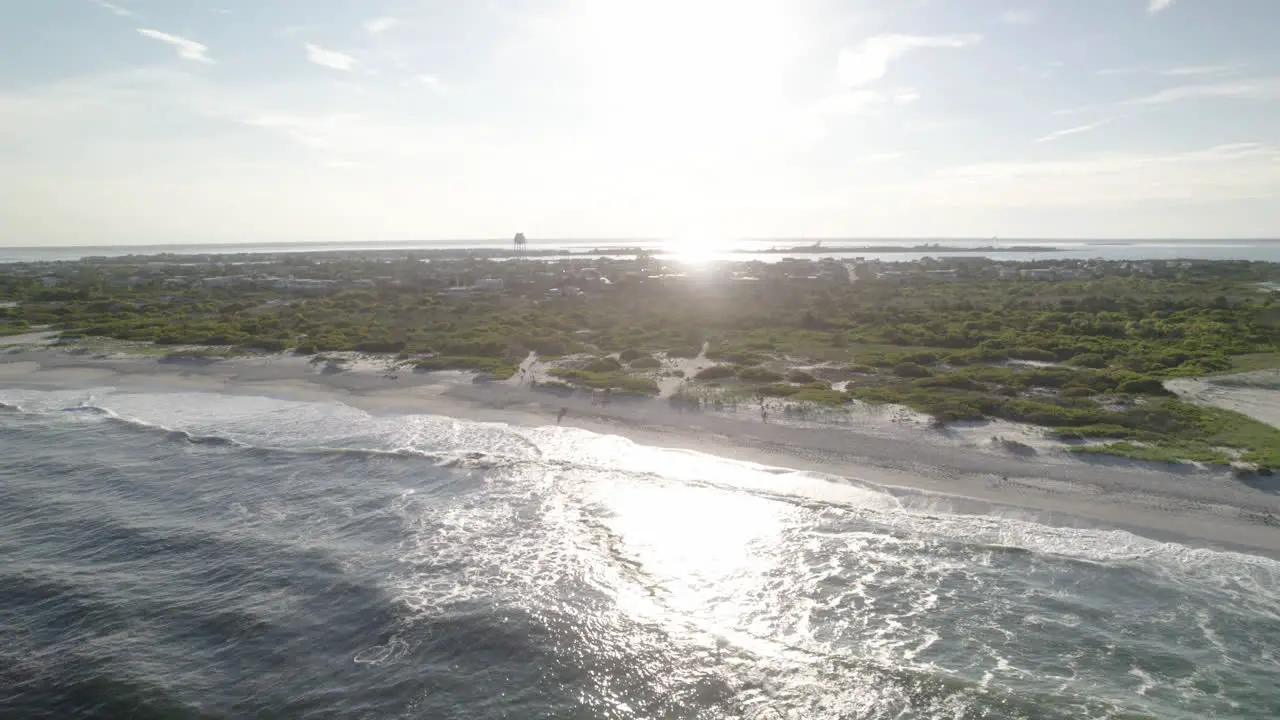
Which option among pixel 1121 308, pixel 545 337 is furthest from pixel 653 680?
pixel 1121 308

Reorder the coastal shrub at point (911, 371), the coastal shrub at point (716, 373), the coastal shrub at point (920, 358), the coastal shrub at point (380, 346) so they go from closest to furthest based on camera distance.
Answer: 1. the coastal shrub at point (911, 371)
2. the coastal shrub at point (716, 373)
3. the coastal shrub at point (920, 358)
4. the coastal shrub at point (380, 346)

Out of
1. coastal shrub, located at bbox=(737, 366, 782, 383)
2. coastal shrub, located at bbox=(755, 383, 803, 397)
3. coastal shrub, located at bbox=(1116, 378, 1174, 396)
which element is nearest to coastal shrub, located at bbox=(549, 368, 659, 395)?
coastal shrub, located at bbox=(737, 366, 782, 383)

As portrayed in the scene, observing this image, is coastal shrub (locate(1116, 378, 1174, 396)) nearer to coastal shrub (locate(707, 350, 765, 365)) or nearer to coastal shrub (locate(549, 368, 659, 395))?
coastal shrub (locate(707, 350, 765, 365))

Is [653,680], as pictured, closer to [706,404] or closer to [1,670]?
[1,670]

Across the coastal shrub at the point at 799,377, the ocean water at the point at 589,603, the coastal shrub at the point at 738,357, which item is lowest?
the ocean water at the point at 589,603

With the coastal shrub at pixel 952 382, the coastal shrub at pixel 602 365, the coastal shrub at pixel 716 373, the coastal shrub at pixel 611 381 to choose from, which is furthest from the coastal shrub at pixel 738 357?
the coastal shrub at pixel 952 382

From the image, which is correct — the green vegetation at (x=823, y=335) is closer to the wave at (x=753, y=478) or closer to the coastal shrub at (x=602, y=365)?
the coastal shrub at (x=602, y=365)

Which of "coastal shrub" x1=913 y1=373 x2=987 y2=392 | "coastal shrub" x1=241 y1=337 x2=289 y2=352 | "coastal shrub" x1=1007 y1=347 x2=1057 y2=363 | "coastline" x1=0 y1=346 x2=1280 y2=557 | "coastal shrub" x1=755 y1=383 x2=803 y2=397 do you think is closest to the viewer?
"coastline" x1=0 y1=346 x2=1280 y2=557
